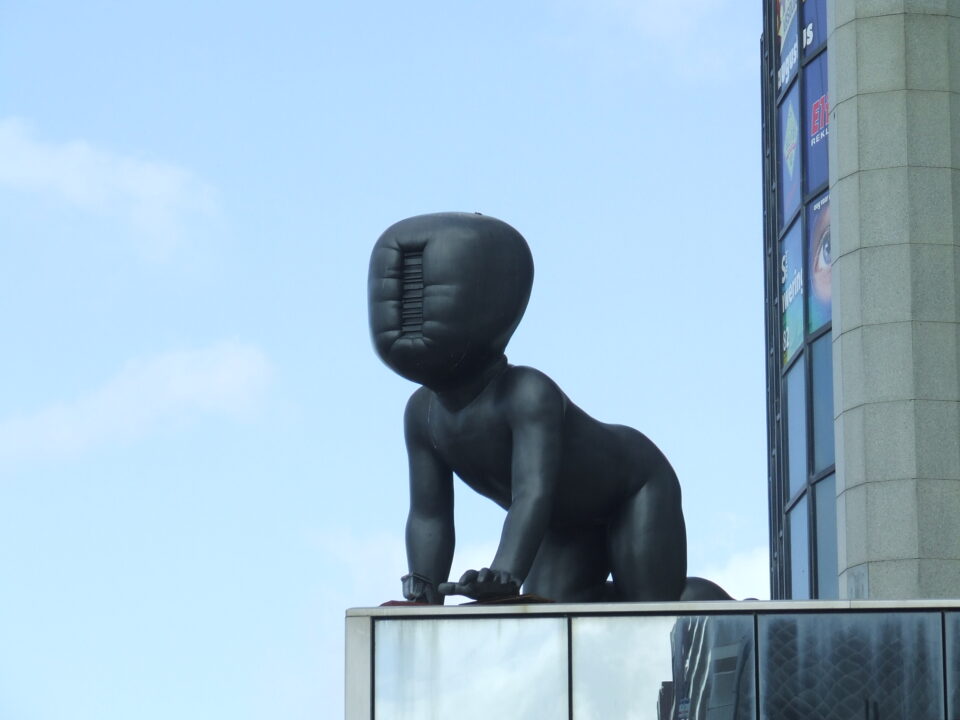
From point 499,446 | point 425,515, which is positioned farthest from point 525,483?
point 425,515

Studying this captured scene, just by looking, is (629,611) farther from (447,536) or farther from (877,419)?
(877,419)

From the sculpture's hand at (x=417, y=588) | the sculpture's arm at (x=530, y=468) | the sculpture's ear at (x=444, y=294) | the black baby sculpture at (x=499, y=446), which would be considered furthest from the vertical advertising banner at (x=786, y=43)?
the sculpture's hand at (x=417, y=588)

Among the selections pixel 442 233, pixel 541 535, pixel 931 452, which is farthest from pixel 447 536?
pixel 931 452

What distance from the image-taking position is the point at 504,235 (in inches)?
640

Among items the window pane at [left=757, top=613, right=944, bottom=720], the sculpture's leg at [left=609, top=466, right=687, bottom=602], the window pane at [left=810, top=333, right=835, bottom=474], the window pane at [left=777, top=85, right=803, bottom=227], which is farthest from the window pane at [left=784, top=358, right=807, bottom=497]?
the sculpture's leg at [left=609, top=466, right=687, bottom=602]

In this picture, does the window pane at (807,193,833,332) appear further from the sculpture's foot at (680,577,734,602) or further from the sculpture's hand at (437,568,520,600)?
the sculpture's hand at (437,568,520,600)

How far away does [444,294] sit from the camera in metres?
16.0

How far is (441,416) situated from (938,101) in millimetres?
13095

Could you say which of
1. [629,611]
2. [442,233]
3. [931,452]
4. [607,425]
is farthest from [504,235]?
[931,452]

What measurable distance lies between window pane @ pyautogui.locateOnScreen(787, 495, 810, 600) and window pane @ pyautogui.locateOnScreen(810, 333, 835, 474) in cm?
86

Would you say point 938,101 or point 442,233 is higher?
point 938,101

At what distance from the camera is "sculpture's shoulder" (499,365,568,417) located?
16.0 m

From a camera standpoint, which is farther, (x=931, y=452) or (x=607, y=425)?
(x=931, y=452)

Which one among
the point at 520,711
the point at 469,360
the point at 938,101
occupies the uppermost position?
the point at 938,101
